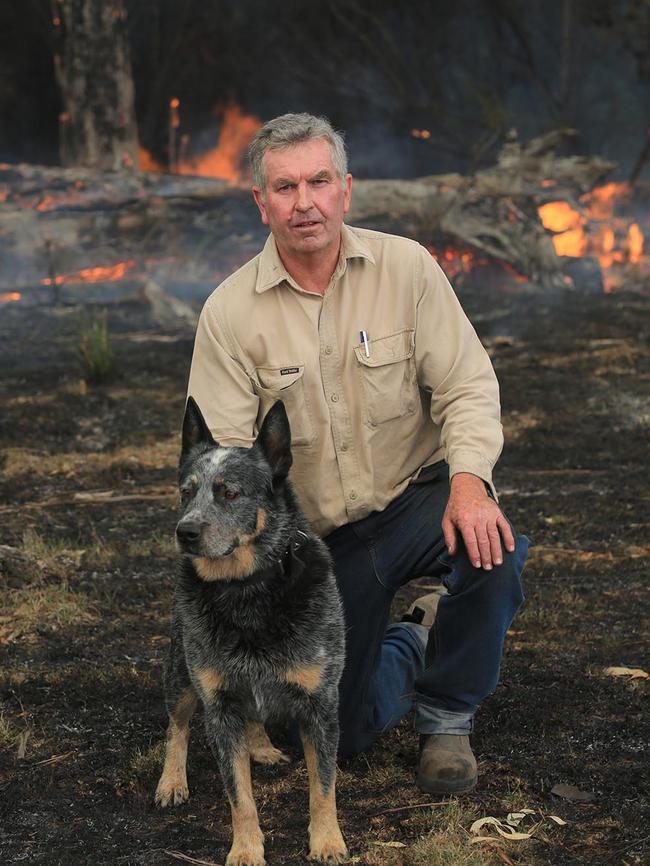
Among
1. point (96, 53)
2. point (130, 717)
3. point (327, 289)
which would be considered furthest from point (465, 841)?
point (96, 53)

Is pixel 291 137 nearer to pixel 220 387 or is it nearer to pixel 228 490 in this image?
pixel 220 387

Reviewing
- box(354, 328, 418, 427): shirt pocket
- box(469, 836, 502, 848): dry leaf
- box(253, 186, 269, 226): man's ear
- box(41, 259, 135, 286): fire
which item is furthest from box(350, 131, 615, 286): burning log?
box(469, 836, 502, 848): dry leaf

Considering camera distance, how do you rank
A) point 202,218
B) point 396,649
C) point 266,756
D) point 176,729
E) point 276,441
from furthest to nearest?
point 202,218, point 396,649, point 266,756, point 176,729, point 276,441

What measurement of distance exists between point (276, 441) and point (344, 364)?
0.57 m

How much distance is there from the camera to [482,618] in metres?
3.60

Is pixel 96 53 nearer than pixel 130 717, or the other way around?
pixel 130 717

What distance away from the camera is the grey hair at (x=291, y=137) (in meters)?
3.75

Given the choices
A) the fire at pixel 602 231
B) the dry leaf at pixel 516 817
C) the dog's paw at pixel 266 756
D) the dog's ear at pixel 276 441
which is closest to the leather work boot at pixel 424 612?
the dog's paw at pixel 266 756

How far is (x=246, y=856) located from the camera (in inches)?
→ 127

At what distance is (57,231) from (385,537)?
424 inches

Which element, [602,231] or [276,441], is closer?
[276,441]

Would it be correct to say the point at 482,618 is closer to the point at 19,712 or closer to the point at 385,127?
the point at 19,712

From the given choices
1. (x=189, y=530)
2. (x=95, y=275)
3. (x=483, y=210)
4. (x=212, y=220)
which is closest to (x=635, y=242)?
(x=483, y=210)

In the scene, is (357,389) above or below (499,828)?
above
